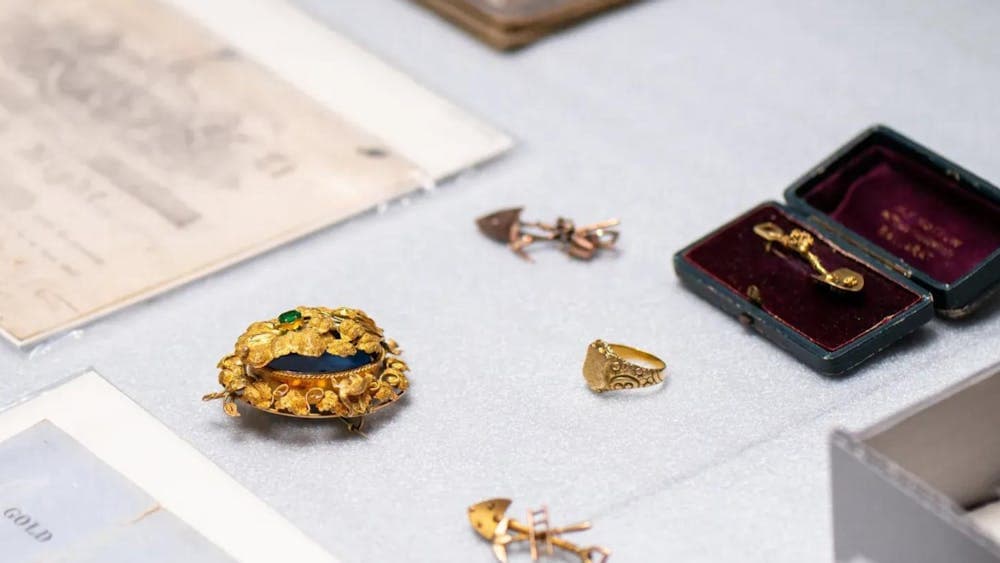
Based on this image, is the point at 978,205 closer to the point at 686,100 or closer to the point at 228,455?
the point at 686,100

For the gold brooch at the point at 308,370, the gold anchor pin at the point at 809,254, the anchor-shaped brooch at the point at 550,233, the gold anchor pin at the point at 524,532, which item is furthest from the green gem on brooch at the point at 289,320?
the gold anchor pin at the point at 809,254

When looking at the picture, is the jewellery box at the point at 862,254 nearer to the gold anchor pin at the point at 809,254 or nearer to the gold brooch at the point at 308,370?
the gold anchor pin at the point at 809,254

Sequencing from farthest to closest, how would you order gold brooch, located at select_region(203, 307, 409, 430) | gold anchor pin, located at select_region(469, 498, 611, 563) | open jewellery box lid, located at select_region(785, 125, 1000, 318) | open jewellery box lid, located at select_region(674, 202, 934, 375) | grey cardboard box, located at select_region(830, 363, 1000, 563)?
open jewellery box lid, located at select_region(785, 125, 1000, 318) → open jewellery box lid, located at select_region(674, 202, 934, 375) → gold brooch, located at select_region(203, 307, 409, 430) → gold anchor pin, located at select_region(469, 498, 611, 563) → grey cardboard box, located at select_region(830, 363, 1000, 563)

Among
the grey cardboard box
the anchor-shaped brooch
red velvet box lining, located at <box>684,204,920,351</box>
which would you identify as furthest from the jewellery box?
the grey cardboard box

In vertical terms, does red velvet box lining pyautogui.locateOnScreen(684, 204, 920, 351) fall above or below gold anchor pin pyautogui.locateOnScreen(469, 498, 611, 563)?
above

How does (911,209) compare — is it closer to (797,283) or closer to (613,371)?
(797,283)

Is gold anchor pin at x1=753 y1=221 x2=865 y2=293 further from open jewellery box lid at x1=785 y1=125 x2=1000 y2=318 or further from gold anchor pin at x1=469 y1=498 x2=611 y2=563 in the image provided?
gold anchor pin at x1=469 y1=498 x2=611 y2=563
